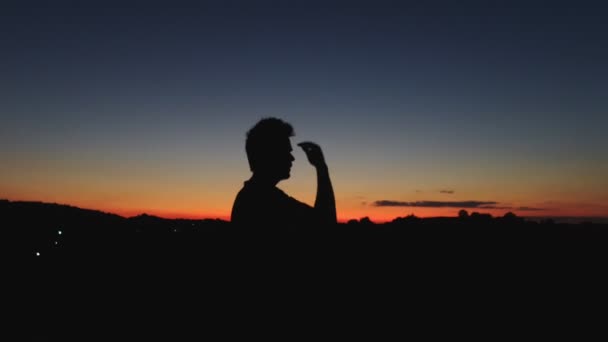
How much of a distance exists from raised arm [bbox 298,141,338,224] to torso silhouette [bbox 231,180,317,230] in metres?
0.09

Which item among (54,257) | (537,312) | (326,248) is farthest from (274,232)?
(54,257)

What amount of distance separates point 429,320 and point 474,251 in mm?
3540

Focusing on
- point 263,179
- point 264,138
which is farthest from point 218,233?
point 264,138

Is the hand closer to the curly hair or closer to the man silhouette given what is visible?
the man silhouette

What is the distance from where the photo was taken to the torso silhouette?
339 cm

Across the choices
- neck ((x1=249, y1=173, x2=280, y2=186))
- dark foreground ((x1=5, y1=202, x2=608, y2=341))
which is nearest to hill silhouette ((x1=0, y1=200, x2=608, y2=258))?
dark foreground ((x1=5, y1=202, x2=608, y2=341))

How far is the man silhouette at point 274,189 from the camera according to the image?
11.2ft

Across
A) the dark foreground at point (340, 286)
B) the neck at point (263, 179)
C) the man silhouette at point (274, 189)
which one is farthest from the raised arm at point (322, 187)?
the neck at point (263, 179)

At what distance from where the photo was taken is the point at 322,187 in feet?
11.9

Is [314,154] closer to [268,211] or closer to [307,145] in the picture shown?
[307,145]

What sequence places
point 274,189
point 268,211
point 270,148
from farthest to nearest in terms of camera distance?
point 270,148 → point 274,189 → point 268,211

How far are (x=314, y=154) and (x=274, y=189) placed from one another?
1.65 ft

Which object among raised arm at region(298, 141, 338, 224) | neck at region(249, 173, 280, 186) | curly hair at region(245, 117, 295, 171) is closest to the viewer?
raised arm at region(298, 141, 338, 224)

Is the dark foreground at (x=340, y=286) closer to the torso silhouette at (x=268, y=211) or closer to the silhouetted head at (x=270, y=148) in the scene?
the torso silhouette at (x=268, y=211)
